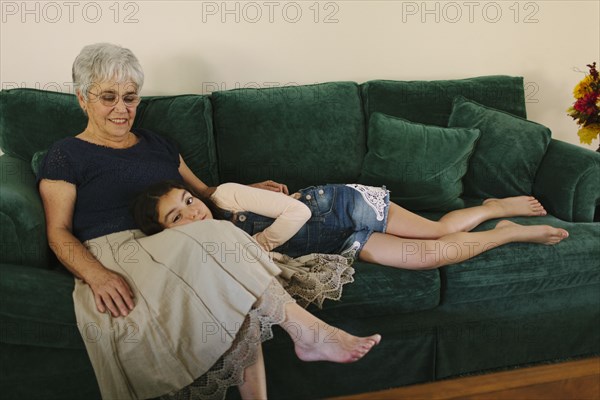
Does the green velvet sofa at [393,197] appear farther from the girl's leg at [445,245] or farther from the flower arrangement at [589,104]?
the flower arrangement at [589,104]

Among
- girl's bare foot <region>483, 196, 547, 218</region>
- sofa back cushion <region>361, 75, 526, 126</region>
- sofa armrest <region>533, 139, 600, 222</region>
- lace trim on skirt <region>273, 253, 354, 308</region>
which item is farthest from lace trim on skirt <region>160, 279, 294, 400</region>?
sofa armrest <region>533, 139, 600, 222</region>

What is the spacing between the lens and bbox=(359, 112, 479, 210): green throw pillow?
2.35m

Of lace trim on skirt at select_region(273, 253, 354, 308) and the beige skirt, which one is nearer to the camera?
the beige skirt

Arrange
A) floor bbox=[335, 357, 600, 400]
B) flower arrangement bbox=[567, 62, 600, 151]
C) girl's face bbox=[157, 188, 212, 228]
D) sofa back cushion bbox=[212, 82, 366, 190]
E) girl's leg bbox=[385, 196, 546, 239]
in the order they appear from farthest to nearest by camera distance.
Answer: flower arrangement bbox=[567, 62, 600, 151] → sofa back cushion bbox=[212, 82, 366, 190] → girl's leg bbox=[385, 196, 546, 239] → girl's face bbox=[157, 188, 212, 228] → floor bbox=[335, 357, 600, 400]

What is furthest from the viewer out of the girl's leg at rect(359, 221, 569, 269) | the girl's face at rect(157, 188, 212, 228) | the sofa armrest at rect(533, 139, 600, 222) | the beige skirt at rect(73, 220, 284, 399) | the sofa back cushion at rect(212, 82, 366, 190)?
the sofa back cushion at rect(212, 82, 366, 190)

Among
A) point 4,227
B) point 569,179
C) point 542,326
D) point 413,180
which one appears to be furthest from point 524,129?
point 4,227

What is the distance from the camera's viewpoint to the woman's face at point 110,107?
1.95 m

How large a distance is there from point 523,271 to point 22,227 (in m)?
1.57

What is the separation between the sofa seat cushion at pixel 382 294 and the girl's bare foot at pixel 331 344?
0.43 feet

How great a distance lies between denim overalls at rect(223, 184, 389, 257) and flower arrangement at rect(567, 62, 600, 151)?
40.2 inches

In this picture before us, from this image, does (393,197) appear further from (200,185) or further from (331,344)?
(331,344)

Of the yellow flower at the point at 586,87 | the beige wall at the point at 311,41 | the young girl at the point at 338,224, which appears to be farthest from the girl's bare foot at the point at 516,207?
the beige wall at the point at 311,41

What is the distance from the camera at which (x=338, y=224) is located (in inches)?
79.9

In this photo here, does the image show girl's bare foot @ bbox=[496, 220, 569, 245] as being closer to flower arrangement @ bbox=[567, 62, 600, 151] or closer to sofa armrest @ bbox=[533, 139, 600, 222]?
sofa armrest @ bbox=[533, 139, 600, 222]
